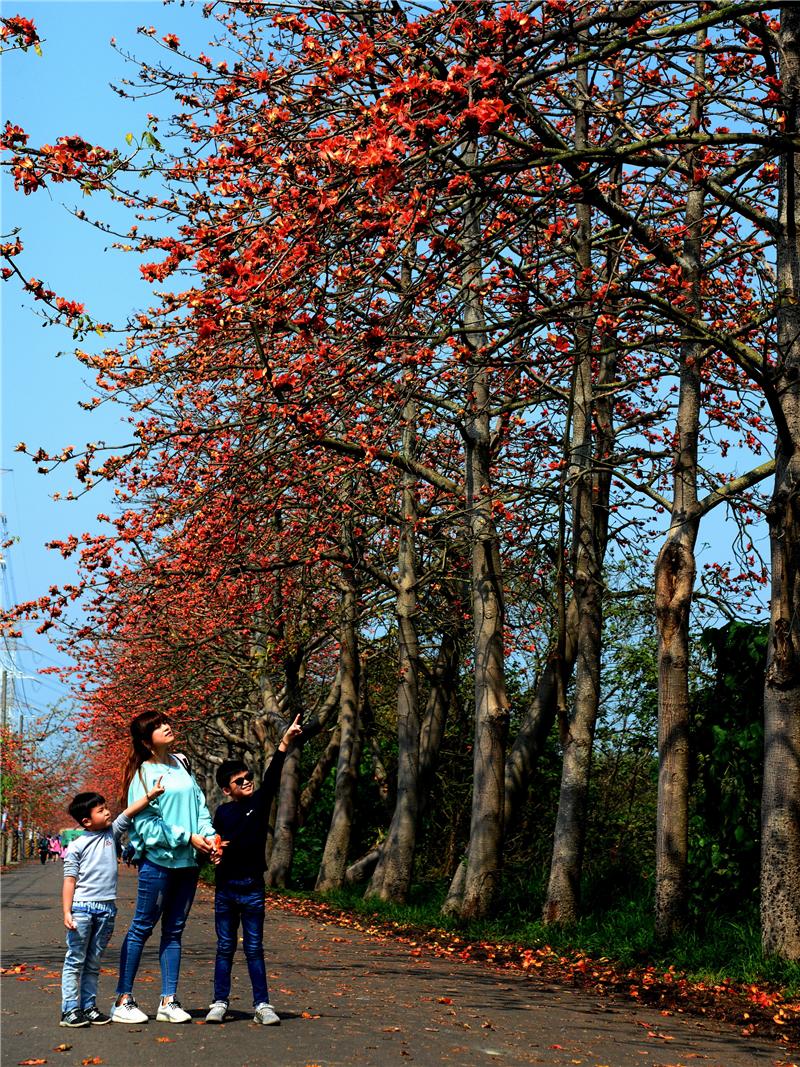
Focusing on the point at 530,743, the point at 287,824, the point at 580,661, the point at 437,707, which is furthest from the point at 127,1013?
the point at 287,824

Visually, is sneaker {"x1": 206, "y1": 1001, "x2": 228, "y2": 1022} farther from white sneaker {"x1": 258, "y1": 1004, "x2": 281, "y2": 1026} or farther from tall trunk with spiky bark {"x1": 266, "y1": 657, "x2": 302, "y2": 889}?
tall trunk with spiky bark {"x1": 266, "y1": 657, "x2": 302, "y2": 889}

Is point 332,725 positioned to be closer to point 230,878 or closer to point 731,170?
point 731,170

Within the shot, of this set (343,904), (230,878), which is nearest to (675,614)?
(230,878)

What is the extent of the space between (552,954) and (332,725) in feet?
58.8

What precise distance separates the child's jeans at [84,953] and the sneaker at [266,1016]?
1026mm

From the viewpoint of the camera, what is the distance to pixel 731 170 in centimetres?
1243

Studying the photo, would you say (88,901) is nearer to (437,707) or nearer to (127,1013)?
(127,1013)

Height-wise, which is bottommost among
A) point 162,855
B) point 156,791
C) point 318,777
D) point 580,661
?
point 162,855

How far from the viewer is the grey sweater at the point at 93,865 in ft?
26.6

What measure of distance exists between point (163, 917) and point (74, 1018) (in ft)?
2.54

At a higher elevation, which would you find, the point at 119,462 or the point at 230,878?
the point at 119,462

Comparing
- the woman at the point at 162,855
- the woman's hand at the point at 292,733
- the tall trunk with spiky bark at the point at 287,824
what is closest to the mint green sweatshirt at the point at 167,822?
the woman at the point at 162,855

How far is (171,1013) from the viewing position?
794 cm

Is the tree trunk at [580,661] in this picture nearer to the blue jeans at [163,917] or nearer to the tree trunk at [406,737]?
the tree trunk at [406,737]
